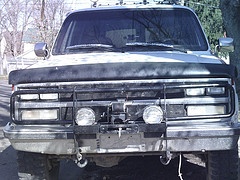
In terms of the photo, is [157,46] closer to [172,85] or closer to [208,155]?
[172,85]

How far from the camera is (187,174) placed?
16.2 ft

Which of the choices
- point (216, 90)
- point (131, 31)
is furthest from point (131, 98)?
point (131, 31)

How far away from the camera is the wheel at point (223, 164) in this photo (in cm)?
355

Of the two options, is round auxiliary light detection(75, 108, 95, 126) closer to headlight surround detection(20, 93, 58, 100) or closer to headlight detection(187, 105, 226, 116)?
headlight surround detection(20, 93, 58, 100)

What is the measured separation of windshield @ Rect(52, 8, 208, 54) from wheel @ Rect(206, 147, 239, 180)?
1.51 m

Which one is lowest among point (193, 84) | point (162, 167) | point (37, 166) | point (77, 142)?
point (162, 167)

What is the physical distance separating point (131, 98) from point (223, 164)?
3.97 feet

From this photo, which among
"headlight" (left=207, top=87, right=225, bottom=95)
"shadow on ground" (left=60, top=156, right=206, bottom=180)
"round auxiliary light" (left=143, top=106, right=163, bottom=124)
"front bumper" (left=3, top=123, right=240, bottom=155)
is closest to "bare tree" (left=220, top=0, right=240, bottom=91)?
"shadow on ground" (left=60, top=156, right=206, bottom=180)

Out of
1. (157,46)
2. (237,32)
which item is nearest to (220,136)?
(157,46)

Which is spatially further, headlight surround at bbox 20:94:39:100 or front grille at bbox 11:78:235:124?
headlight surround at bbox 20:94:39:100

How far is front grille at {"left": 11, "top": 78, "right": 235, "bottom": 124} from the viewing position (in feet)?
10.8

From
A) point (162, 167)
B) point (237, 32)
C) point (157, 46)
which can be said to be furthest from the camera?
point (237, 32)

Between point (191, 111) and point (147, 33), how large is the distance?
1.82 m

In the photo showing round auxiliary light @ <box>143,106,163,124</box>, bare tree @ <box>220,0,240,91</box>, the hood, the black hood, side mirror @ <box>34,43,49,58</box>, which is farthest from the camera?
bare tree @ <box>220,0,240,91</box>
